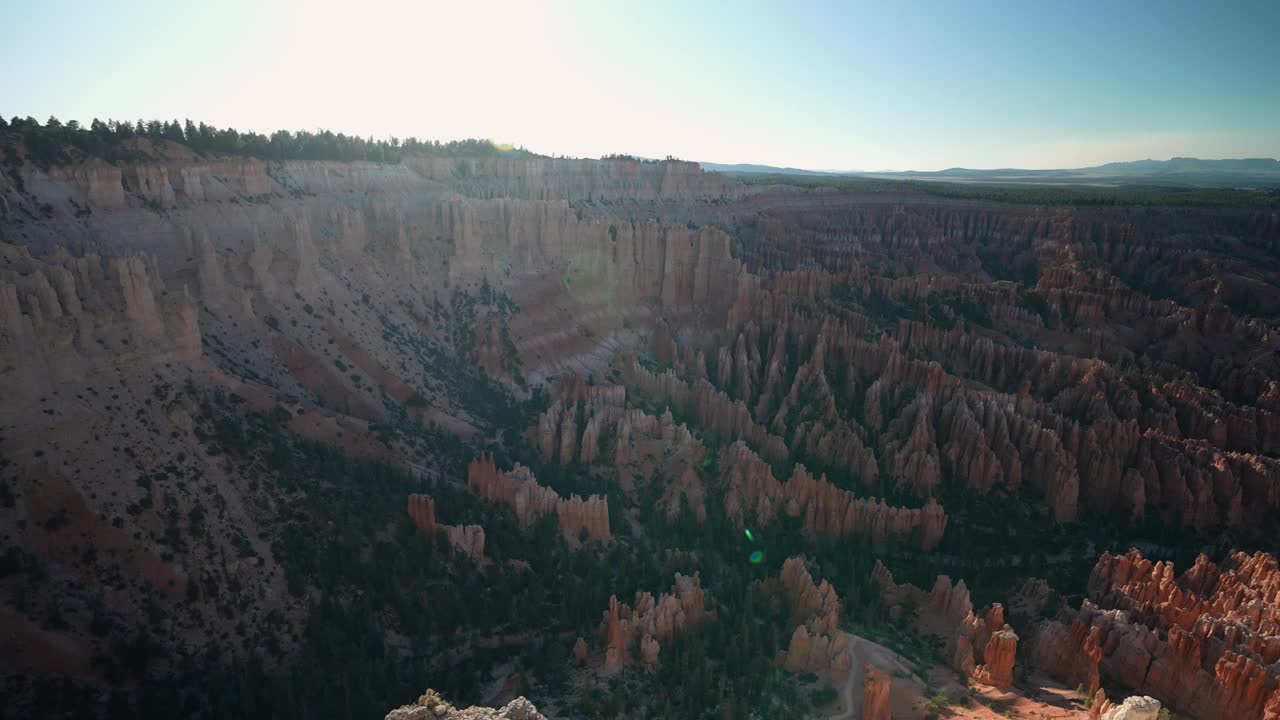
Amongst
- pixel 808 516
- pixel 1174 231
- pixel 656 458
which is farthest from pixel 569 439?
pixel 1174 231

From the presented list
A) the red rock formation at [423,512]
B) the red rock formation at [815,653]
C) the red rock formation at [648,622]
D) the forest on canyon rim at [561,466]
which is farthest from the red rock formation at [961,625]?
the red rock formation at [423,512]

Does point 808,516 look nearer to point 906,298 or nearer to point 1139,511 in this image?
point 1139,511

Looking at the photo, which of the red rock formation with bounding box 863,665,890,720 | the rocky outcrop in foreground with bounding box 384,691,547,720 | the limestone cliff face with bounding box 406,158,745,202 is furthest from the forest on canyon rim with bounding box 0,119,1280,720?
the rocky outcrop in foreground with bounding box 384,691,547,720

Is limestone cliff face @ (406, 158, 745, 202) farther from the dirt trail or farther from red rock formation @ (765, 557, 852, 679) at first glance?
the dirt trail

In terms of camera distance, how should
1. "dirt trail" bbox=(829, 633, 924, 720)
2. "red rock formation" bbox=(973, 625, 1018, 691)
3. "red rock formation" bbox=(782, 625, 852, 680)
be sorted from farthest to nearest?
"red rock formation" bbox=(782, 625, 852, 680) < "red rock formation" bbox=(973, 625, 1018, 691) < "dirt trail" bbox=(829, 633, 924, 720)

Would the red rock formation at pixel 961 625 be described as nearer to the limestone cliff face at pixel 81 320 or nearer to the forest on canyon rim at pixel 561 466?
the forest on canyon rim at pixel 561 466

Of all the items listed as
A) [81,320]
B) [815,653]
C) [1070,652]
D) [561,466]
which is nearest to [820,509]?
[815,653]
